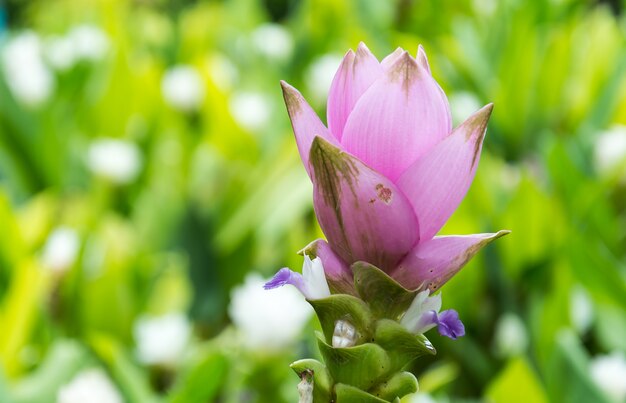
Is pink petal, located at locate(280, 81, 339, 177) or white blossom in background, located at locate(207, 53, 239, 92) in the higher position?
white blossom in background, located at locate(207, 53, 239, 92)

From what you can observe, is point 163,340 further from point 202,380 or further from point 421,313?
point 421,313

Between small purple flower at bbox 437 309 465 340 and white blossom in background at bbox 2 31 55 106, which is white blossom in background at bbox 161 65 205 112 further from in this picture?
small purple flower at bbox 437 309 465 340

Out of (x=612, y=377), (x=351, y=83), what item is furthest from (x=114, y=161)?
(x=351, y=83)

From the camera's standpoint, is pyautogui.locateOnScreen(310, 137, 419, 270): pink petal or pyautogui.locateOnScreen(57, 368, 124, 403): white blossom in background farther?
pyautogui.locateOnScreen(57, 368, 124, 403): white blossom in background

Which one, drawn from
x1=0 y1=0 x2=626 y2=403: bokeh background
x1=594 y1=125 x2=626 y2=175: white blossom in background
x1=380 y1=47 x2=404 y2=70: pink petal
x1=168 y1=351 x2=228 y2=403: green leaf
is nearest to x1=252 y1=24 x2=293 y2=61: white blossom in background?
x1=0 y1=0 x2=626 y2=403: bokeh background

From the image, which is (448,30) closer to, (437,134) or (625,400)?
(625,400)

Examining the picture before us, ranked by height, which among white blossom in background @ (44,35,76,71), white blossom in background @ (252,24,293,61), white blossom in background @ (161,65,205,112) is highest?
white blossom in background @ (44,35,76,71)
